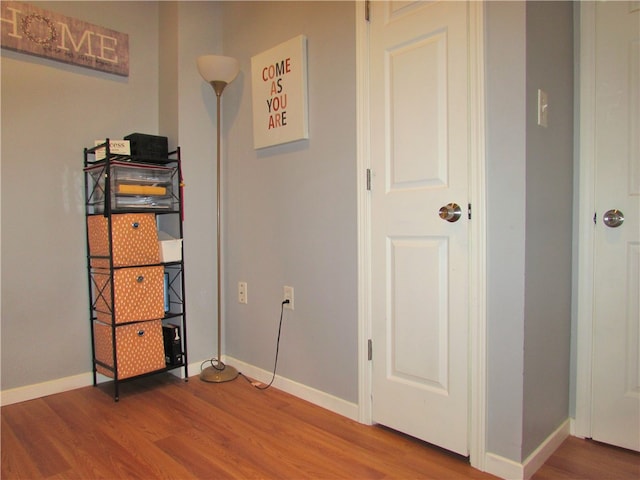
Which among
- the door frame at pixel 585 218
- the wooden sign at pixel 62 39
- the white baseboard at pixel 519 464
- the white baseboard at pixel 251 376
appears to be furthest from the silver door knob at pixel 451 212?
the wooden sign at pixel 62 39

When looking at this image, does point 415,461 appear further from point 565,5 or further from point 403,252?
point 565,5

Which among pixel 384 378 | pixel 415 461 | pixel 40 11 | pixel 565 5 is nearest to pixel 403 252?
pixel 384 378

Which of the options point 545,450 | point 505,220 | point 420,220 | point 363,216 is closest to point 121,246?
point 363,216

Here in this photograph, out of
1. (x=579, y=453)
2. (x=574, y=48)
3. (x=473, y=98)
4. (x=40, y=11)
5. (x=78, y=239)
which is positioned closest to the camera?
(x=473, y=98)

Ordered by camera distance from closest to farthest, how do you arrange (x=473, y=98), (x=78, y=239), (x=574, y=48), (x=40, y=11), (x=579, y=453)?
(x=473, y=98) → (x=579, y=453) → (x=574, y=48) → (x=40, y=11) → (x=78, y=239)

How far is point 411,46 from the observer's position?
1710mm

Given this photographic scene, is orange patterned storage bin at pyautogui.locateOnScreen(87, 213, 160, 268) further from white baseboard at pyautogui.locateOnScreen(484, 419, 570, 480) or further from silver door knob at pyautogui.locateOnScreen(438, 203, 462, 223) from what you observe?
white baseboard at pyautogui.locateOnScreen(484, 419, 570, 480)

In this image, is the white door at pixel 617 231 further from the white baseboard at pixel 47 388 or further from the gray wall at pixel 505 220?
the white baseboard at pixel 47 388

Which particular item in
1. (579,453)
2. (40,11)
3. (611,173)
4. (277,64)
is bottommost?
(579,453)

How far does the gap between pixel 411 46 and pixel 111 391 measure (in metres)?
2.31

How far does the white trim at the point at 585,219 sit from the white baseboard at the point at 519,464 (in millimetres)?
290

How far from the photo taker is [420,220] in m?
1.70

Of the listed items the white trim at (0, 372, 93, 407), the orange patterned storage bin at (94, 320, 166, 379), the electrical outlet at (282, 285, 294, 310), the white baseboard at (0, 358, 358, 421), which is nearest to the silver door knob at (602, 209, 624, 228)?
the white baseboard at (0, 358, 358, 421)

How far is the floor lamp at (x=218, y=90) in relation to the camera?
7.77 feet
